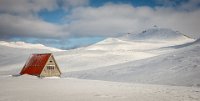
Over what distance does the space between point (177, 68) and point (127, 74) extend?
12.2m

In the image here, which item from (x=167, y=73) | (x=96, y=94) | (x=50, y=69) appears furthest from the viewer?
(x=50, y=69)

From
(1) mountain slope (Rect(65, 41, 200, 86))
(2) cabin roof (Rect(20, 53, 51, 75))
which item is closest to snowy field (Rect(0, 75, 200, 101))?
(1) mountain slope (Rect(65, 41, 200, 86))

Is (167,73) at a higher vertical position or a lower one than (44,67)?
lower

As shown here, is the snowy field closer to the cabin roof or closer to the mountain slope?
the mountain slope

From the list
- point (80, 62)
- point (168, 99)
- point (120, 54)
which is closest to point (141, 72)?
point (168, 99)

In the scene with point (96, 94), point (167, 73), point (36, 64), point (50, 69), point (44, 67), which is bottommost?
point (167, 73)

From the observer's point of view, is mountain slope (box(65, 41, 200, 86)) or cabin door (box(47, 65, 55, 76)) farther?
cabin door (box(47, 65, 55, 76))

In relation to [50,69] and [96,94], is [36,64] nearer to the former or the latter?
[50,69]

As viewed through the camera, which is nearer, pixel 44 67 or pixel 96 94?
pixel 96 94

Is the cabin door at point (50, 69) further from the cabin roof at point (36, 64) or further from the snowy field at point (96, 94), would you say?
the snowy field at point (96, 94)

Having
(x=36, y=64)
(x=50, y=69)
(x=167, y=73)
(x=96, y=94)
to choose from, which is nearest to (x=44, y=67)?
(x=50, y=69)

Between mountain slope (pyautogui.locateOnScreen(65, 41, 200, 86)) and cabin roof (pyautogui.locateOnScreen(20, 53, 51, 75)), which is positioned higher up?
cabin roof (pyautogui.locateOnScreen(20, 53, 51, 75))

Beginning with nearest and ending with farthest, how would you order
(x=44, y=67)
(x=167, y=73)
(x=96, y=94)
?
(x=96, y=94)
(x=167, y=73)
(x=44, y=67)

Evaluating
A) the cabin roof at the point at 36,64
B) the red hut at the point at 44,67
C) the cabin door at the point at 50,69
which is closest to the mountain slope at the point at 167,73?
the red hut at the point at 44,67
